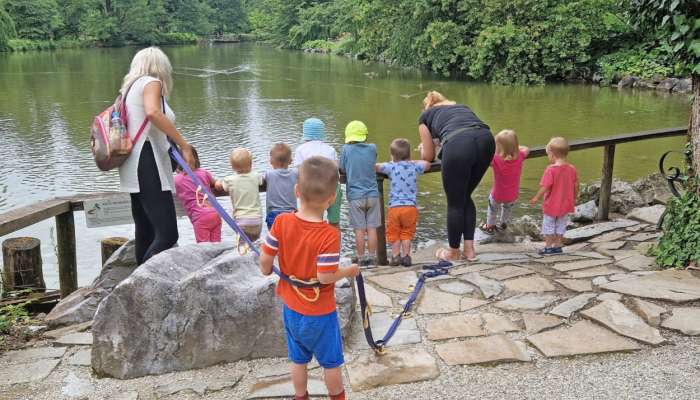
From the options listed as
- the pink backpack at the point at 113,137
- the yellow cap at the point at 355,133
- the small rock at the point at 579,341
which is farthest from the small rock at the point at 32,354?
the small rock at the point at 579,341

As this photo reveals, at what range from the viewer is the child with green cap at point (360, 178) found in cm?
432

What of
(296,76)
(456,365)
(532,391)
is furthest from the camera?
(296,76)

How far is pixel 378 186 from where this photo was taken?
441 cm

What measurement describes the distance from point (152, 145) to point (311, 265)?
1.39m

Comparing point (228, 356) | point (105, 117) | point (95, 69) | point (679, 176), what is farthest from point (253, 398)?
point (95, 69)

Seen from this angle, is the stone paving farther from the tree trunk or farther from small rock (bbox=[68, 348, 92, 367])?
the tree trunk

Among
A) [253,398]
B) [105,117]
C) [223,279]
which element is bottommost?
[253,398]

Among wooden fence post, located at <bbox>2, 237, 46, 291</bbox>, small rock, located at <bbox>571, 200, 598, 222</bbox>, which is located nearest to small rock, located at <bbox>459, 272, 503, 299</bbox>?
small rock, located at <bbox>571, 200, 598, 222</bbox>

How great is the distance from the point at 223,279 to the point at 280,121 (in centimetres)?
1158

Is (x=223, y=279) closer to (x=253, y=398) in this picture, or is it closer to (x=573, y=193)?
(x=253, y=398)

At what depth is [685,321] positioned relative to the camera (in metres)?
3.10

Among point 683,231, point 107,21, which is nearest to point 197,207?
point 683,231

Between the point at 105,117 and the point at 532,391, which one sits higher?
the point at 105,117

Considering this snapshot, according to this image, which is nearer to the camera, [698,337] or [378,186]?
[698,337]
